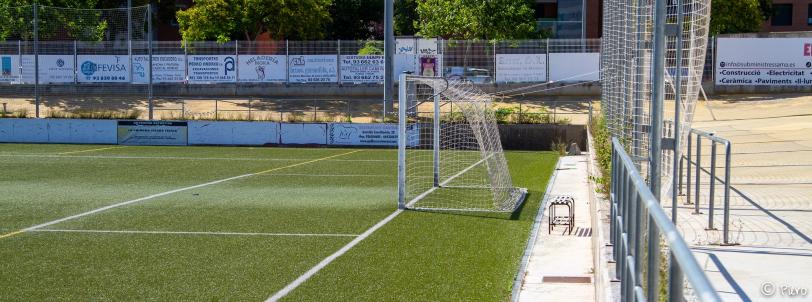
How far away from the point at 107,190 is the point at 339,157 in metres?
10.2

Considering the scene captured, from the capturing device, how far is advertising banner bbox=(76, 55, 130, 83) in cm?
4356

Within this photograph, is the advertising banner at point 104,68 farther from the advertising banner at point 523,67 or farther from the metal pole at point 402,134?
the metal pole at point 402,134

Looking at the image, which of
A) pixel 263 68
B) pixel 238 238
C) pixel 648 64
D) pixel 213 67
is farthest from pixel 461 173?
pixel 213 67

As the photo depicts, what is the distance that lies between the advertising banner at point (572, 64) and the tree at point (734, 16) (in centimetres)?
719

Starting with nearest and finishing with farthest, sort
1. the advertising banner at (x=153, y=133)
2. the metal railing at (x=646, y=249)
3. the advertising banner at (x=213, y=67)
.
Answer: the metal railing at (x=646, y=249) < the advertising banner at (x=153, y=133) < the advertising banner at (x=213, y=67)

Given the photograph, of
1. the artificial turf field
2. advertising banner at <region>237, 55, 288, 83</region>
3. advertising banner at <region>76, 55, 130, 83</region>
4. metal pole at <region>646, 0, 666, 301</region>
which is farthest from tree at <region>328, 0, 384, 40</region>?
metal pole at <region>646, 0, 666, 301</region>

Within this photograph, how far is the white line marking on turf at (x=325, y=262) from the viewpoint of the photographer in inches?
Answer: 352

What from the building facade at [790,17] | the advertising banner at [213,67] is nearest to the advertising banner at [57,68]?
the advertising banner at [213,67]

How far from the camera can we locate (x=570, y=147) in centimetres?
2998

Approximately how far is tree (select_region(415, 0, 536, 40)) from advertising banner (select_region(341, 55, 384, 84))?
7287 millimetres

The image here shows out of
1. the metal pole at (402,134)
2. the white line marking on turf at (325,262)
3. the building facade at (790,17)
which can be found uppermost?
the building facade at (790,17)

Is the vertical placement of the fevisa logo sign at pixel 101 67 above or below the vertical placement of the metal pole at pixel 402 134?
above

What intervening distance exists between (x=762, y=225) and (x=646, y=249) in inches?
278

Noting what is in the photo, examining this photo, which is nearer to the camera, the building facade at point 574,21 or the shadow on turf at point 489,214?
the shadow on turf at point 489,214
